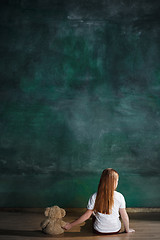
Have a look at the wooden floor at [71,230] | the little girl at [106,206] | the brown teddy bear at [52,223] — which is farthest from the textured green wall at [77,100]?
the little girl at [106,206]

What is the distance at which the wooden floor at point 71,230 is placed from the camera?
2.79 m

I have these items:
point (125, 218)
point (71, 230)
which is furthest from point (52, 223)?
point (125, 218)

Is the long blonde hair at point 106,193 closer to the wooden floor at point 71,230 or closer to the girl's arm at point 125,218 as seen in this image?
the girl's arm at point 125,218

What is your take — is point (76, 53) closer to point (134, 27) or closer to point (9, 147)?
point (134, 27)

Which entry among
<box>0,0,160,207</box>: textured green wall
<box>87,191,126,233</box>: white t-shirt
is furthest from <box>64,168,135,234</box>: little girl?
<box>0,0,160,207</box>: textured green wall

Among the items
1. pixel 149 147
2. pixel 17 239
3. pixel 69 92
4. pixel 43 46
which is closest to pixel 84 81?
pixel 69 92

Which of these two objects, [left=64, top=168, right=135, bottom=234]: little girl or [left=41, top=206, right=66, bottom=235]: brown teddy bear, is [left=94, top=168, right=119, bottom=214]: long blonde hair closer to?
[left=64, top=168, right=135, bottom=234]: little girl

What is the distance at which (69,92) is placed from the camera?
387cm

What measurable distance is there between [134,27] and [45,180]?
249 centimetres

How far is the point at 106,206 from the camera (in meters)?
2.72

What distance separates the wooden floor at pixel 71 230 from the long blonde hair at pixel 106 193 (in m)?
0.32

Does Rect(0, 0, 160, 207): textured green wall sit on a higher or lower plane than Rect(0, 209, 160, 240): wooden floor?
higher

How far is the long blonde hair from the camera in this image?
2702 millimetres

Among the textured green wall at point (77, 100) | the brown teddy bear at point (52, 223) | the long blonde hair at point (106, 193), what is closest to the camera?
the long blonde hair at point (106, 193)
